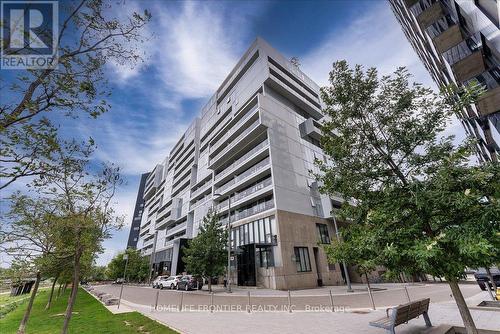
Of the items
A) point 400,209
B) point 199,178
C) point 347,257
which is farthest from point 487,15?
point 199,178

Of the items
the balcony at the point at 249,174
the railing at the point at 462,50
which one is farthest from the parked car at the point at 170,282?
the railing at the point at 462,50

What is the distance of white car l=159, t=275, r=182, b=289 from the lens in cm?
3172

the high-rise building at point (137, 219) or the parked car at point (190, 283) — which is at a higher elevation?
the high-rise building at point (137, 219)

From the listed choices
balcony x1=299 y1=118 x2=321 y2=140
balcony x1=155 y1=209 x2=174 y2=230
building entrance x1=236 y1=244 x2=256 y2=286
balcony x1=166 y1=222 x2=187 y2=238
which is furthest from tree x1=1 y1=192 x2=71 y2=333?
balcony x1=155 y1=209 x2=174 y2=230

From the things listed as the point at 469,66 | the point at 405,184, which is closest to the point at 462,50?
the point at 469,66

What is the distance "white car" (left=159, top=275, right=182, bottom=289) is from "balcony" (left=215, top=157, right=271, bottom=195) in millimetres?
14599

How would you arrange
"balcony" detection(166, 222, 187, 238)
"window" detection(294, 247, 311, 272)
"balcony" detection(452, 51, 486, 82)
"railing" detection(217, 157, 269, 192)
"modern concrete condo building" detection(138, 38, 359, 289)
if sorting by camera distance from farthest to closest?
1. "balcony" detection(166, 222, 187, 238)
2. "railing" detection(217, 157, 269, 192)
3. "modern concrete condo building" detection(138, 38, 359, 289)
4. "window" detection(294, 247, 311, 272)
5. "balcony" detection(452, 51, 486, 82)

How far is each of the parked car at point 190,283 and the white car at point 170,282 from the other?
154 centimetres

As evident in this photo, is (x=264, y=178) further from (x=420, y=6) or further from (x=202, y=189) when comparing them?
(x=420, y=6)

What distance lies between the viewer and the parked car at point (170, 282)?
3172cm

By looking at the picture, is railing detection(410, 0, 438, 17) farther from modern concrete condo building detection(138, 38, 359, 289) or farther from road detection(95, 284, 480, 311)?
road detection(95, 284, 480, 311)

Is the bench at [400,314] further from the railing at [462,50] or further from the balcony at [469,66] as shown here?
the railing at [462,50]

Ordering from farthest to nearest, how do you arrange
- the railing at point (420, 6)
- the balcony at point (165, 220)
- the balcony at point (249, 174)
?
the balcony at point (165, 220), the balcony at point (249, 174), the railing at point (420, 6)

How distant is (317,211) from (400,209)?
2907 centimetres
